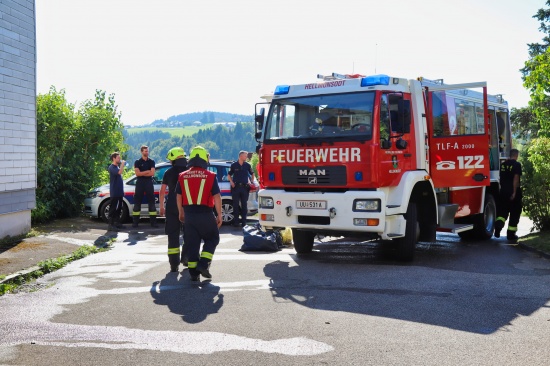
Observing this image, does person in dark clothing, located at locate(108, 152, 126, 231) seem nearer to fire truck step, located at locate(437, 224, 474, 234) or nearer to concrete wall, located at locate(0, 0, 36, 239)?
concrete wall, located at locate(0, 0, 36, 239)

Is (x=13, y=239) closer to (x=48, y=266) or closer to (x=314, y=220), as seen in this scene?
(x=48, y=266)

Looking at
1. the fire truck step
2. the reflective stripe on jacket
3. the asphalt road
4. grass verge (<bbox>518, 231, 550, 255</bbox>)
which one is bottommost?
the asphalt road

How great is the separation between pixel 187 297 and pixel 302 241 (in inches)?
160

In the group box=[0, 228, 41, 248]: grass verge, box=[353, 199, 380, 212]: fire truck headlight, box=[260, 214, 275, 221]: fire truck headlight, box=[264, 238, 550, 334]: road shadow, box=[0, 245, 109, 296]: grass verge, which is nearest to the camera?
box=[264, 238, 550, 334]: road shadow

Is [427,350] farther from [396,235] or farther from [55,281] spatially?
[55,281]

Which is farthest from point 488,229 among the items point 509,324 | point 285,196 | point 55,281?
point 55,281

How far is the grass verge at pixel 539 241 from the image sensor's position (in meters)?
11.9

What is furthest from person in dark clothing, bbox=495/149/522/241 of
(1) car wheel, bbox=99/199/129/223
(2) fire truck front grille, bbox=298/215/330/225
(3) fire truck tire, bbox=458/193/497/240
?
(1) car wheel, bbox=99/199/129/223

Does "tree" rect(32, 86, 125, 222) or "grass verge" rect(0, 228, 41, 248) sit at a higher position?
"tree" rect(32, 86, 125, 222)

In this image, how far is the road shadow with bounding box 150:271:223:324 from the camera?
6.93m

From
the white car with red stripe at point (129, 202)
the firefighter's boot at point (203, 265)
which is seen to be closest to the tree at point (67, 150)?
the white car with red stripe at point (129, 202)

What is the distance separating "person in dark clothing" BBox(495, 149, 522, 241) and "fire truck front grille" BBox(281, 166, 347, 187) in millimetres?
5300

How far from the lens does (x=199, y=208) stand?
888cm

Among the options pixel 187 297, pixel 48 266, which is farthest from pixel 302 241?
pixel 48 266
